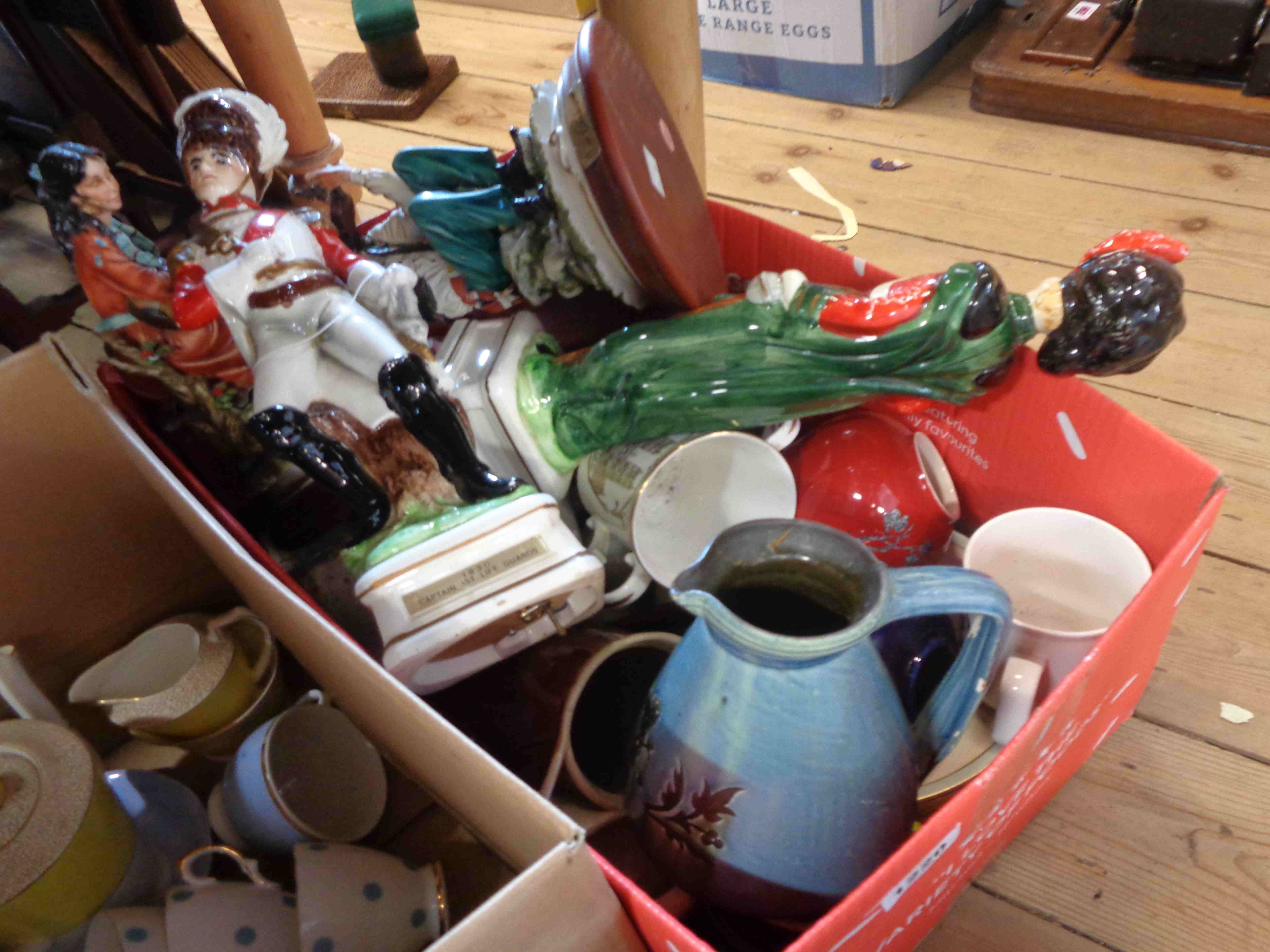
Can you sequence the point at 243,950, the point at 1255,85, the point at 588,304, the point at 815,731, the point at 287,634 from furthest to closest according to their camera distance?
the point at 1255,85, the point at 588,304, the point at 287,634, the point at 243,950, the point at 815,731

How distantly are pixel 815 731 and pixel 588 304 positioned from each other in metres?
0.45

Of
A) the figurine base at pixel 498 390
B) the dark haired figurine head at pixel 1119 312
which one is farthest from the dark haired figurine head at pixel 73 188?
the dark haired figurine head at pixel 1119 312

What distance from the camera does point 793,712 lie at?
401 millimetres

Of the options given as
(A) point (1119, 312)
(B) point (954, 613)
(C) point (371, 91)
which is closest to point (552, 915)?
(B) point (954, 613)

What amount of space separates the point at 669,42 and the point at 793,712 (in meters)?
0.59

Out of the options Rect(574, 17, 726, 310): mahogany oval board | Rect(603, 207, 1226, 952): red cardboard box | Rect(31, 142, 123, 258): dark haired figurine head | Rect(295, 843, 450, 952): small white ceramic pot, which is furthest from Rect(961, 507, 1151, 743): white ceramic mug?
Rect(31, 142, 123, 258): dark haired figurine head

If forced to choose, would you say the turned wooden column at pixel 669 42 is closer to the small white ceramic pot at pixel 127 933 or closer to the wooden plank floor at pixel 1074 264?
the wooden plank floor at pixel 1074 264

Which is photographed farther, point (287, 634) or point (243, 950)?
point (287, 634)

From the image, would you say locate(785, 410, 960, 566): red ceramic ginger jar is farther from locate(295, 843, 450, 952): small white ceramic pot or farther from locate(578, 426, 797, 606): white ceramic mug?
locate(295, 843, 450, 952): small white ceramic pot

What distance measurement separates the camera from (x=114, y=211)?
23.5 inches

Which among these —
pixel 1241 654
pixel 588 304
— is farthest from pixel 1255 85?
pixel 588 304

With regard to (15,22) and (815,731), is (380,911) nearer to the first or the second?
(815,731)

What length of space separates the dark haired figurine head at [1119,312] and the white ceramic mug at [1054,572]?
13 centimetres

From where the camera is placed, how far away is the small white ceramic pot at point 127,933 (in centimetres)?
51
